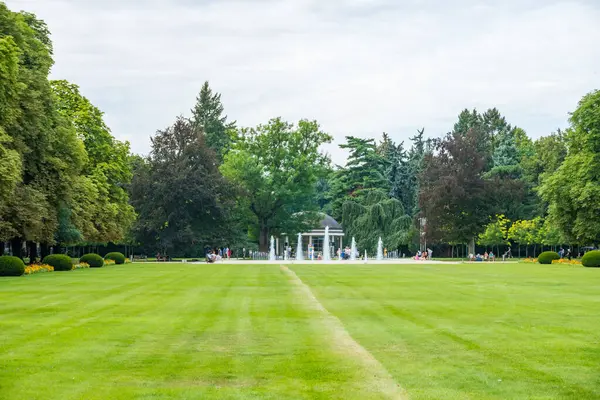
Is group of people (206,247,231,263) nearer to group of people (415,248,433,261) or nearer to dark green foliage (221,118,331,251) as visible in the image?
dark green foliage (221,118,331,251)

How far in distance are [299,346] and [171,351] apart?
1.95 metres

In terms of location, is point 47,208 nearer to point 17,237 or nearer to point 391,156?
point 17,237

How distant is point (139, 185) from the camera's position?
72.4m

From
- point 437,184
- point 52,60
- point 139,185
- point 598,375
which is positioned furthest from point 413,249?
point 598,375

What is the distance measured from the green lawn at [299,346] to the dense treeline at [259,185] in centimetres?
2298

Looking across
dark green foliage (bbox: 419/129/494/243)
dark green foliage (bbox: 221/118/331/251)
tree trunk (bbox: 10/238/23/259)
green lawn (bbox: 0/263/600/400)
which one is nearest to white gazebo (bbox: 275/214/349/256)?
dark green foliage (bbox: 221/118/331/251)

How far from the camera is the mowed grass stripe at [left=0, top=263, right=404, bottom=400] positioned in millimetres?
9281

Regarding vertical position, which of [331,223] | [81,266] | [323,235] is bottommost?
[81,266]

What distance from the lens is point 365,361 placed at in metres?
11.1

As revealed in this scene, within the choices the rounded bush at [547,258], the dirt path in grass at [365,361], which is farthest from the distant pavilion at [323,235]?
the dirt path in grass at [365,361]

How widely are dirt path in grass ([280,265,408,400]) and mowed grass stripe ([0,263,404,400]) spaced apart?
0.12 meters

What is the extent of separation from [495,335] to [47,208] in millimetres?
35294

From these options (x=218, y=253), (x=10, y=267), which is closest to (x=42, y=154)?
(x=10, y=267)

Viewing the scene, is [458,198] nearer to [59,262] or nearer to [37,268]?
[59,262]
